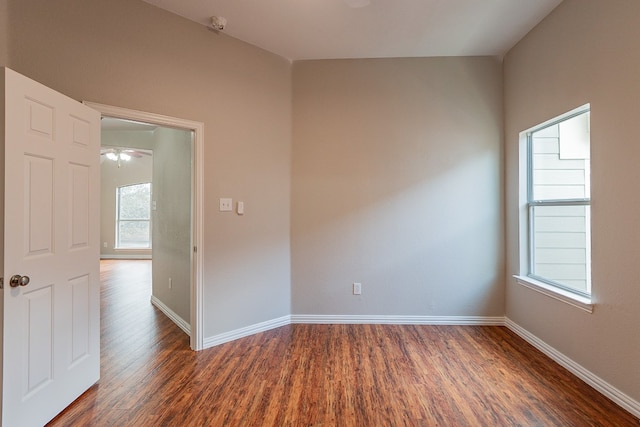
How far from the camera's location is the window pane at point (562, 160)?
2496 mm

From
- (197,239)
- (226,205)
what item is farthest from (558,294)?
(197,239)

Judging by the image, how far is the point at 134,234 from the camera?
886 centimetres

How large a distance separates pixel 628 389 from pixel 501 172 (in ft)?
6.91

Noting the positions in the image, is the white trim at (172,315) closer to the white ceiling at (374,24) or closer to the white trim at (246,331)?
the white trim at (246,331)

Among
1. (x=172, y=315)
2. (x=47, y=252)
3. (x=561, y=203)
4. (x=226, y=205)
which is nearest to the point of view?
(x=47, y=252)

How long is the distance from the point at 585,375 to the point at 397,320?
160 cm

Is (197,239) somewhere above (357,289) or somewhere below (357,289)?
above

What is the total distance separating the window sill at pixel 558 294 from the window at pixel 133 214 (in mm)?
9038

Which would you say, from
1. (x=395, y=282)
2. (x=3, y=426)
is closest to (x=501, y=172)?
(x=395, y=282)

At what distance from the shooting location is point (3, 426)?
156 centimetres

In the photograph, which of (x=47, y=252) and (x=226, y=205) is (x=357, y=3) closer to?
(x=226, y=205)

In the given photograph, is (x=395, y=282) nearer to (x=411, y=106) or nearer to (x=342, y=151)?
(x=342, y=151)

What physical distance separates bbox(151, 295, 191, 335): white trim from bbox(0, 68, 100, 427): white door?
1.02 meters

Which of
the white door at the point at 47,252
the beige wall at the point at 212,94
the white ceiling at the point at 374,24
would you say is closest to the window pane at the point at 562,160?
the white ceiling at the point at 374,24
